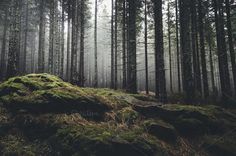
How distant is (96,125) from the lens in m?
9.23

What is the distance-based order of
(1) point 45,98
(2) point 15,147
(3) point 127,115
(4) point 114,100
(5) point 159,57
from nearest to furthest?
(2) point 15,147 < (1) point 45,98 < (3) point 127,115 < (4) point 114,100 < (5) point 159,57

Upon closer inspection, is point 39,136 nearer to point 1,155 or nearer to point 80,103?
point 1,155

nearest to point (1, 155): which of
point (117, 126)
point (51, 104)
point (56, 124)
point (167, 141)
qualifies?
point (56, 124)

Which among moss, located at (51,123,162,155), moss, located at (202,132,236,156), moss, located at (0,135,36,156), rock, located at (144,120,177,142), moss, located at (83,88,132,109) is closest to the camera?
moss, located at (0,135,36,156)

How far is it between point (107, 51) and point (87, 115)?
60250 mm

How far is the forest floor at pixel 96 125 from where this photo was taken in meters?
7.96

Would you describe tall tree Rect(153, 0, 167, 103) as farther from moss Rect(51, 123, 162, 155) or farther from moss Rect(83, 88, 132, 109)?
moss Rect(51, 123, 162, 155)

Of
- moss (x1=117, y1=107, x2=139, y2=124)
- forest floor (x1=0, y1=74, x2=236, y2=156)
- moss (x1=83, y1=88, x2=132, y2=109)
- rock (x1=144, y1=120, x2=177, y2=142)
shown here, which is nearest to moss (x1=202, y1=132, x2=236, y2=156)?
forest floor (x1=0, y1=74, x2=236, y2=156)

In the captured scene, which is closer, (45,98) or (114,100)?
(45,98)

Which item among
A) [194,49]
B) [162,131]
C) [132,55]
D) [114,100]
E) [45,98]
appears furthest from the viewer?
[194,49]

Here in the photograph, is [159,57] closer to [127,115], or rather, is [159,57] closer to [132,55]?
[127,115]

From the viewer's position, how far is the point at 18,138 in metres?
8.30

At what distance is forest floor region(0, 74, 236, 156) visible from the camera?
7965 millimetres

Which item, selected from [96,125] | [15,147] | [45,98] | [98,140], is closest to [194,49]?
[96,125]
